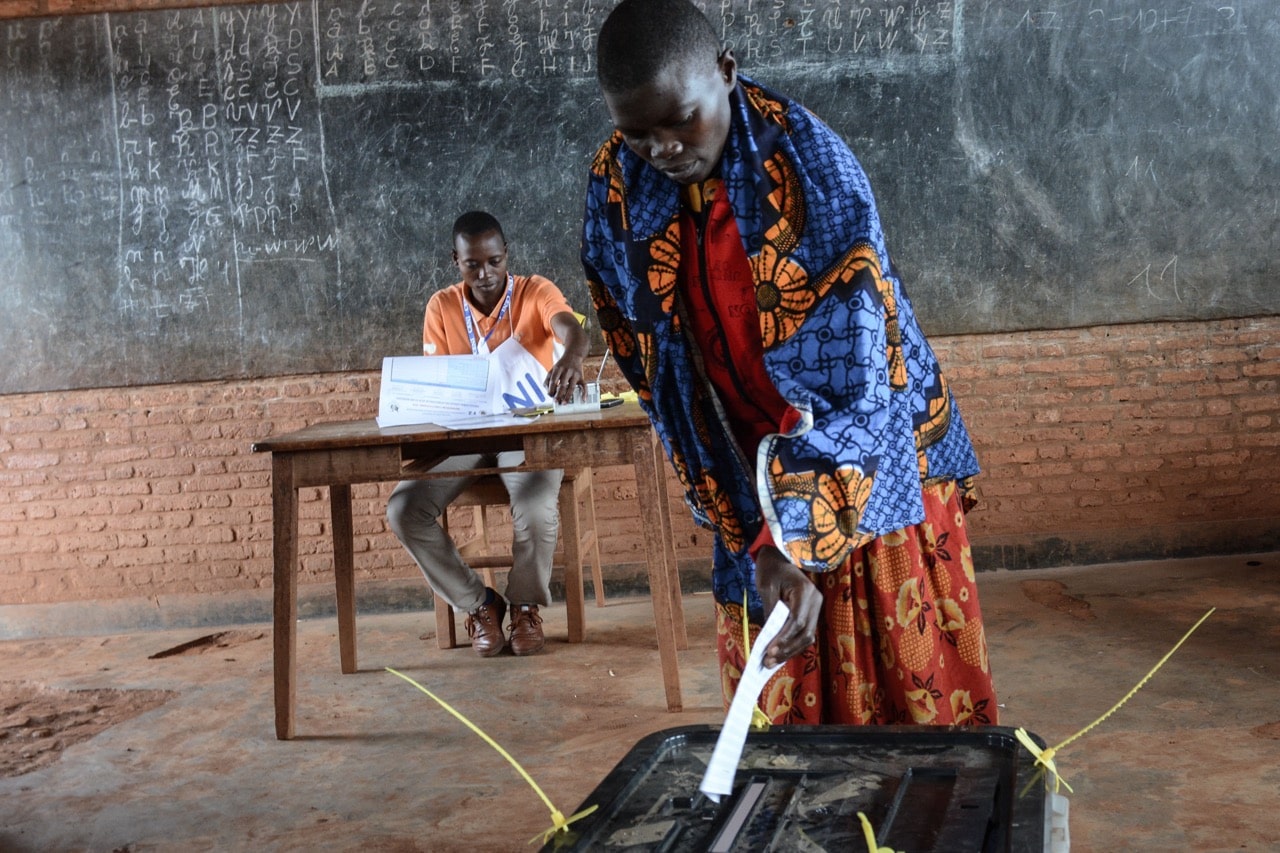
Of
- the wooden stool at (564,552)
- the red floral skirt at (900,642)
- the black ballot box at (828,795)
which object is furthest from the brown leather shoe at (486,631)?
the black ballot box at (828,795)

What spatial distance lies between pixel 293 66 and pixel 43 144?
1.18 meters

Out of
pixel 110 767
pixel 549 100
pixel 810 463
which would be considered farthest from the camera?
pixel 549 100

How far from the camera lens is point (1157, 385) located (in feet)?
17.1

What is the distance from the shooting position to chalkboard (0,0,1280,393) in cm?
505

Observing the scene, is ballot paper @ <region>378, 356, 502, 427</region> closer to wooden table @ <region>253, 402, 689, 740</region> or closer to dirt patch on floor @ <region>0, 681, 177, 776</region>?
wooden table @ <region>253, 402, 689, 740</region>

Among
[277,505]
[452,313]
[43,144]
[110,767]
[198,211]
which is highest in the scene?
[43,144]

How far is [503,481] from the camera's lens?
14.8ft

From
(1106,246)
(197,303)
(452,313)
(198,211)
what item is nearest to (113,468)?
(197,303)

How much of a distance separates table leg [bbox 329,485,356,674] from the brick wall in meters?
1.00

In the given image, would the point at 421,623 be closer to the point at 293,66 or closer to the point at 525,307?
the point at 525,307

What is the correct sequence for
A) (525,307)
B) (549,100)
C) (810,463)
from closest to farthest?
(810,463), (525,307), (549,100)

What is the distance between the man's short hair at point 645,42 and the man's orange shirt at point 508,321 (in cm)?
296

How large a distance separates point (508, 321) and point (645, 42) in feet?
10.3

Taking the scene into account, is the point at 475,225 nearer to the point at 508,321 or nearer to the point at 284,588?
the point at 508,321
